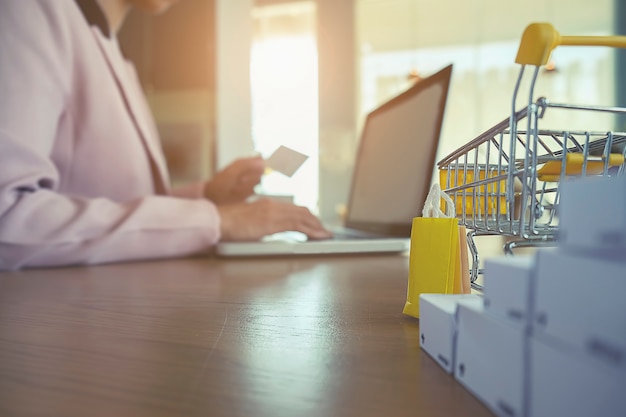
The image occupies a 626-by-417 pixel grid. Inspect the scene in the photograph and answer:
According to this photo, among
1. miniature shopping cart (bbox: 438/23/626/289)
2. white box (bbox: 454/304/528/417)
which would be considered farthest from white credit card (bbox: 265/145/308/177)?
white box (bbox: 454/304/528/417)

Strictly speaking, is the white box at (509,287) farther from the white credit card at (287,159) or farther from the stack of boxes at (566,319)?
the white credit card at (287,159)

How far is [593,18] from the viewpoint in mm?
2773

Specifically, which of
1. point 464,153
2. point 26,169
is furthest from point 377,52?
point 464,153

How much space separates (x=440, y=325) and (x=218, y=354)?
11cm

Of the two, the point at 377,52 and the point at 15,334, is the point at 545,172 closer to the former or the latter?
the point at 15,334

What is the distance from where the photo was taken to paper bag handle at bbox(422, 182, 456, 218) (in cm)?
25

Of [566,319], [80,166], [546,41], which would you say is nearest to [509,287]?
[566,319]

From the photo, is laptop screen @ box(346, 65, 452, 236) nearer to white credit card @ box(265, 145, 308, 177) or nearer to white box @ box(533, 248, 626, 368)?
white credit card @ box(265, 145, 308, 177)

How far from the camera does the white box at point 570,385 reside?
0.35ft

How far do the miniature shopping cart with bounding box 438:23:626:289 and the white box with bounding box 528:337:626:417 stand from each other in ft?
0.34

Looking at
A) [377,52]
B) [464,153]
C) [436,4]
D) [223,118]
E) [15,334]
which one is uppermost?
[436,4]

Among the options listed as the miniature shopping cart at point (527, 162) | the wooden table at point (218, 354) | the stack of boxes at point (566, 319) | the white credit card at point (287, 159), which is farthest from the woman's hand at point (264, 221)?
the stack of boxes at point (566, 319)

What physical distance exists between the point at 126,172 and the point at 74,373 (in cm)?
73

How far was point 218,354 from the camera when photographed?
0.75 ft
